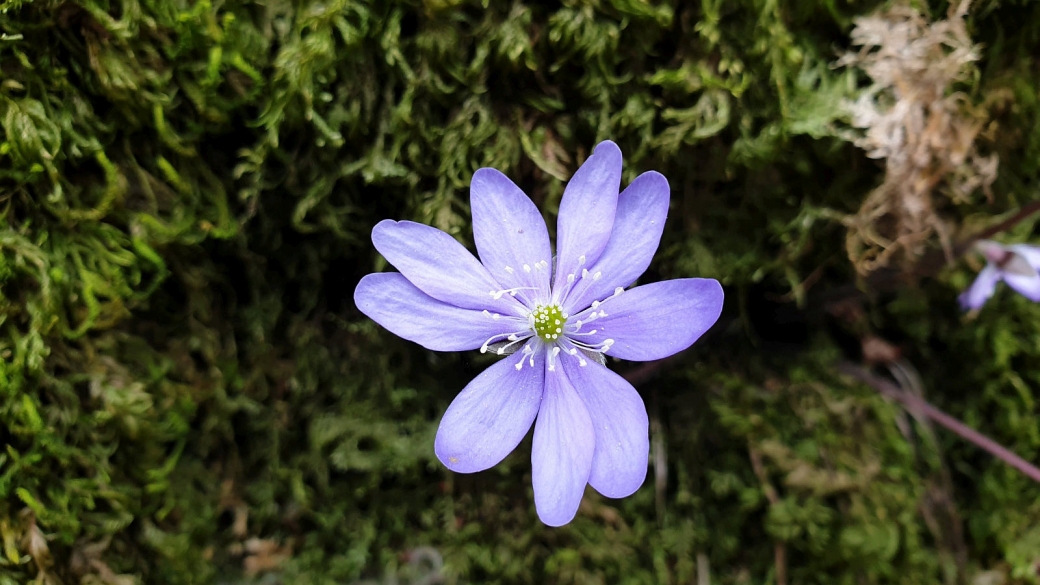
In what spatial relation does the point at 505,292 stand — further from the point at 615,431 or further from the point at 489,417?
the point at 615,431

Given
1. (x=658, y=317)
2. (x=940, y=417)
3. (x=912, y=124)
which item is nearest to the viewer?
(x=658, y=317)

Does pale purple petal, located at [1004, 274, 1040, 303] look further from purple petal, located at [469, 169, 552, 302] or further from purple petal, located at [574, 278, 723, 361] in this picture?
purple petal, located at [469, 169, 552, 302]

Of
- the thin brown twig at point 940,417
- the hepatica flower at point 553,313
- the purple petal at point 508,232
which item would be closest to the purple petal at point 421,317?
the hepatica flower at point 553,313

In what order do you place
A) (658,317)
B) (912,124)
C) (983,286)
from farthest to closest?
(983,286)
(912,124)
(658,317)

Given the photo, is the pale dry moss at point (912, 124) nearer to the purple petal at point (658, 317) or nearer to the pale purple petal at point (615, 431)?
the purple petal at point (658, 317)

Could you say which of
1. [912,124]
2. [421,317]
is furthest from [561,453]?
[912,124]
